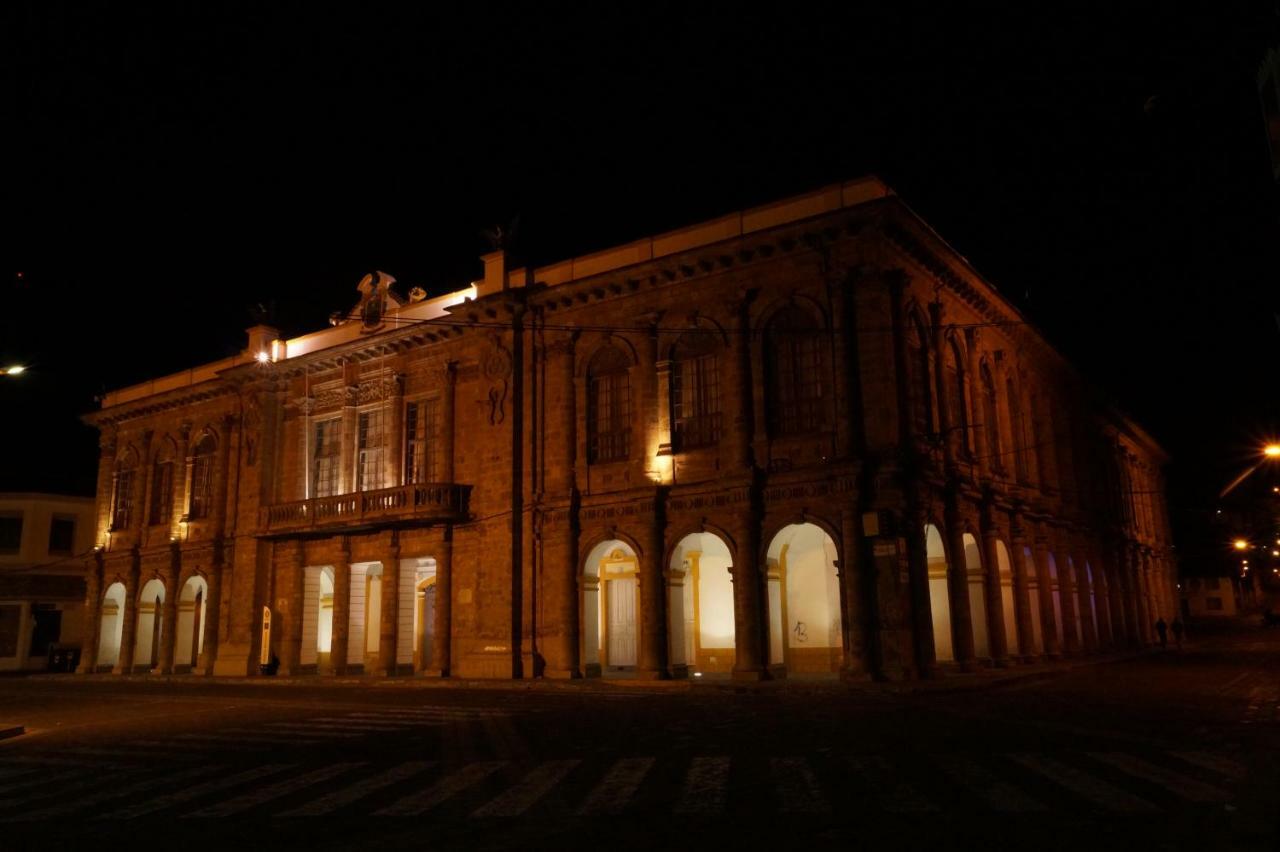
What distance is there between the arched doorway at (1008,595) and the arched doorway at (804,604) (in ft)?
18.8

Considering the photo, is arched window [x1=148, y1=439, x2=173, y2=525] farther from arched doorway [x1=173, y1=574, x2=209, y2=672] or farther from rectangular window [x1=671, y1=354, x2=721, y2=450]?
rectangular window [x1=671, y1=354, x2=721, y2=450]

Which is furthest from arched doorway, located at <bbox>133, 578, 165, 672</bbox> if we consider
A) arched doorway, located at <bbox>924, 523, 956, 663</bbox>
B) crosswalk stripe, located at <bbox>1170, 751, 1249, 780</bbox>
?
crosswalk stripe, located at <bbox>1170, 751, 1249, 780</bbox>

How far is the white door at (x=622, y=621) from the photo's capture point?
30.0 metres

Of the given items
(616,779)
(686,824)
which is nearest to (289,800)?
(616,779)

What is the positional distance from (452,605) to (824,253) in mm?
14665

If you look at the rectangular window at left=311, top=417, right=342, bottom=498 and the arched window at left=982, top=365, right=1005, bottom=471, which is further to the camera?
the rectangular window at left=311, top=417, right=342, bottom=498

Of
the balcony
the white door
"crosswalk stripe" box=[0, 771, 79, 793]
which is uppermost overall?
the balcony

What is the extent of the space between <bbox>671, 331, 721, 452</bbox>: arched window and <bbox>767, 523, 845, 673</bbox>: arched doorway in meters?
3.47

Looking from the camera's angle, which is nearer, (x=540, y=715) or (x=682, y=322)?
(x=540, y=715)

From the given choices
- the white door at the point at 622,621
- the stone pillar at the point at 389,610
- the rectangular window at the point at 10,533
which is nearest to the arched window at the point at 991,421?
the white door at the point at 622,621

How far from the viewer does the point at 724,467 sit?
25047mm

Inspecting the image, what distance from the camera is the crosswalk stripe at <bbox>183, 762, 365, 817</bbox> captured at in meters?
8.61

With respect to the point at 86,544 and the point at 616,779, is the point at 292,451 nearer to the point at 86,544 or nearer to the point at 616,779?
the point at 86,544

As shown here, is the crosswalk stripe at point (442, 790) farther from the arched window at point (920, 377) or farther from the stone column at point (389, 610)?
the stone column at point (389, 610)
